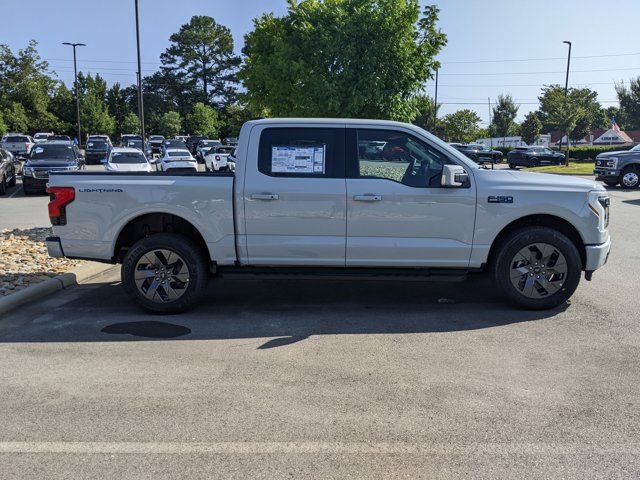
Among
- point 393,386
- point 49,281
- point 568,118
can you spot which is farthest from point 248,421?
point 568,118

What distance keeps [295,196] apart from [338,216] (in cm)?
49

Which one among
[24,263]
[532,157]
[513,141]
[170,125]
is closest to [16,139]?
[170,125]

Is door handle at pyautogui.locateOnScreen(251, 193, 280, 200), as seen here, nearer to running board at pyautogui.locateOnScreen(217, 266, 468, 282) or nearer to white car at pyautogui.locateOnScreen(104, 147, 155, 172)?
running board at pyautogui.locateOnScreen(217, 266, 468, 282)

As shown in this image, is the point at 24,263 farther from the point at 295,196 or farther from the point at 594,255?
the point at 594,255

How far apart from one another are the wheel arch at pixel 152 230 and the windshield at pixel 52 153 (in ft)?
53.7

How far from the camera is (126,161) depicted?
21734mm

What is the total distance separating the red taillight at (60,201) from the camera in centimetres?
604

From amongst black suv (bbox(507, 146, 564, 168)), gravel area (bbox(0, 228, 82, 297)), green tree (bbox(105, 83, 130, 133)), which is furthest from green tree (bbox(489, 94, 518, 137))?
gravel area (bbox(0, 228, 82, 297))

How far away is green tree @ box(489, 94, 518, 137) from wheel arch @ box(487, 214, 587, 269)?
7044 cm

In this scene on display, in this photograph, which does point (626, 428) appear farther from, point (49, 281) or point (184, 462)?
point (49, 281)

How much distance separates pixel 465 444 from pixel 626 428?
1106 mm

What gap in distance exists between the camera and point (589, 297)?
22.3 ft

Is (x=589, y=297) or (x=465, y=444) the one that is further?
(x=589, y=297)

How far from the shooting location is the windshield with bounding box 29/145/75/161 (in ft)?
68.0
